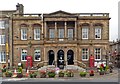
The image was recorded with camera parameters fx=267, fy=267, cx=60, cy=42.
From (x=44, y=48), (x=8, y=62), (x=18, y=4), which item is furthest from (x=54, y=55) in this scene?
(x=18, y=4)

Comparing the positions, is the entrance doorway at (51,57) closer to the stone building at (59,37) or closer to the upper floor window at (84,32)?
the stone building at (59,37)

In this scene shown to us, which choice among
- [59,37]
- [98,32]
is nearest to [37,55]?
[59,37]

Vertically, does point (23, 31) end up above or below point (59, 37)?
above

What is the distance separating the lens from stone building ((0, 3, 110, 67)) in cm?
5191

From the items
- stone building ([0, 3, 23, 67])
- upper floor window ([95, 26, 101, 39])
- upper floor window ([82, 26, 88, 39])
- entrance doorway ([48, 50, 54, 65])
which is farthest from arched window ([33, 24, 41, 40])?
upper floor window ([95, 26, 101, 39])

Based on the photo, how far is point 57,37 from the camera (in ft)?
173

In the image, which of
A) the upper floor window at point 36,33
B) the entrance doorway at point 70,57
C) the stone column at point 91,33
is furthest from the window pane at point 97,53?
the upper floor window at point 36,33

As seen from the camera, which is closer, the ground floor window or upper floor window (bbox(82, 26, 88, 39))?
upper floor window (bbox(82, 26, 88, 39))

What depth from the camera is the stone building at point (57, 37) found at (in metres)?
51.9

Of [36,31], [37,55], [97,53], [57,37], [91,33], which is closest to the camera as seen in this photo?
[57,37]

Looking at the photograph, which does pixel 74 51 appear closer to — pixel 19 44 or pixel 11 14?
pixel 19 44

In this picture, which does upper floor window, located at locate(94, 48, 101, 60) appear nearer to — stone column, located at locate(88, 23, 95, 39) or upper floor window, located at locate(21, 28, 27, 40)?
stone column, located at locate(88, 23, 95, 39)

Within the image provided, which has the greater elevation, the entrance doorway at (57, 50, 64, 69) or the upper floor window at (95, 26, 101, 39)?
the upper floor window at (95, 26, 101, 39)

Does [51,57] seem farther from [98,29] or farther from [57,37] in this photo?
[98,29]
